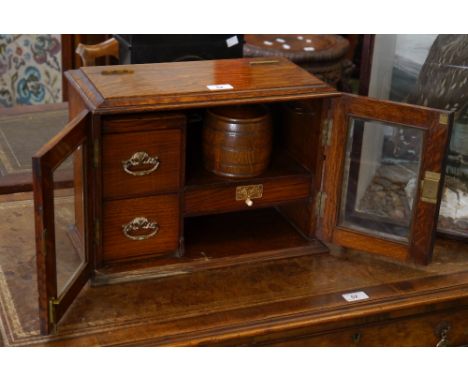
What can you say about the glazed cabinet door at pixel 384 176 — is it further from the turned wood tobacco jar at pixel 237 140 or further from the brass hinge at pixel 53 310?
the brass hinge at pixel 53 310

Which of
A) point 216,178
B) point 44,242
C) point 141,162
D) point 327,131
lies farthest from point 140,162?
point 327,131

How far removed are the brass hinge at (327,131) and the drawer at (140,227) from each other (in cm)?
40

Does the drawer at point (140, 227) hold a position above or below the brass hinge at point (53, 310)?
above

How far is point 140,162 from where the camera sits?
6.22ft

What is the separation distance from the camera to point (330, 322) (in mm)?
1904

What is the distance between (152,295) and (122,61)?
4.65 feet

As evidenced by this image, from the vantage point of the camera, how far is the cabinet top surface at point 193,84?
1866 mm

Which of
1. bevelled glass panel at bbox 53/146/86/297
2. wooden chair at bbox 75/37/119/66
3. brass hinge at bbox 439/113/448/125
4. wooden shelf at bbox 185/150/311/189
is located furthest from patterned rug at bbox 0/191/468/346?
wooden chair at bbox 75/37/119/66

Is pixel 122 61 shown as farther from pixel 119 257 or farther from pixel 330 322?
pixel 330 322

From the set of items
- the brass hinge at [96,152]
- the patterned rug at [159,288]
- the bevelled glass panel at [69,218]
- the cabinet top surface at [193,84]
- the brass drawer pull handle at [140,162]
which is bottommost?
the patterned rug at [159,288]

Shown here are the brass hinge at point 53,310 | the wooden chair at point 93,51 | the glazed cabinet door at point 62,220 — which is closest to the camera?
the glazed cabinet door at point 62,220

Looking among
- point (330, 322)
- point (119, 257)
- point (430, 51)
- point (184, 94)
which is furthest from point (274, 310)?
point (430, 51)

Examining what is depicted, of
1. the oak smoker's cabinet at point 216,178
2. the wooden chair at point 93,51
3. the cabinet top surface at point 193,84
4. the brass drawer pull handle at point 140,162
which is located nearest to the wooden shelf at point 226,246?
the oak smoker's cabinet at point 216,178

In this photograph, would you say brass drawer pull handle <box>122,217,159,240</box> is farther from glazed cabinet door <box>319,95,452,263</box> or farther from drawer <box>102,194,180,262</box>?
glazed cabinet door <box>319,95,452,263</box>
